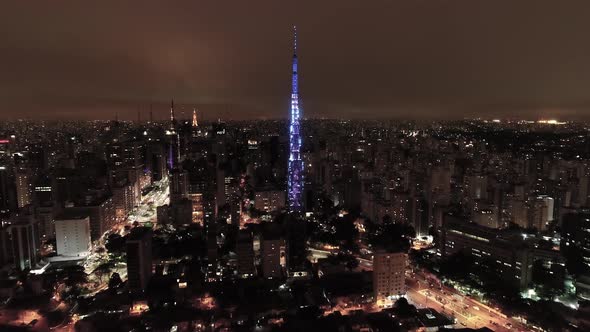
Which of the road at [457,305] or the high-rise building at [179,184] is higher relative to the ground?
the high-rise building at [179,184]

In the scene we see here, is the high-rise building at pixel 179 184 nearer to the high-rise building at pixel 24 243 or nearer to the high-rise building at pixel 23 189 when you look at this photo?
the high-rise building at pixel 23 189

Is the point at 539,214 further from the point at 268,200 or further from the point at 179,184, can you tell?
the point at 179,184

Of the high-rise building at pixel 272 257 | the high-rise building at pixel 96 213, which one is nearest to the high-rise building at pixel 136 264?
the high-rise building at pixel 272 257

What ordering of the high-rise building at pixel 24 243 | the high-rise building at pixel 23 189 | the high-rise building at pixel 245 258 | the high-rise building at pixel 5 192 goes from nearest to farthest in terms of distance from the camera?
1. the high-rise building at pixel 245 258
2. the high-rise building at pixel 24 243
3. the high-rise building at pixel 5 192
4. the high-rise building at pixel 23 189

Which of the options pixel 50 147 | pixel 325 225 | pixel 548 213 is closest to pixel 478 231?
pixel 548 213

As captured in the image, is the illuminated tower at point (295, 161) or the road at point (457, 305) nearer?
the road at point (457, 305)

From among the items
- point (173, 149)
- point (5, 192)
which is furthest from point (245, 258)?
point (173, 149)
